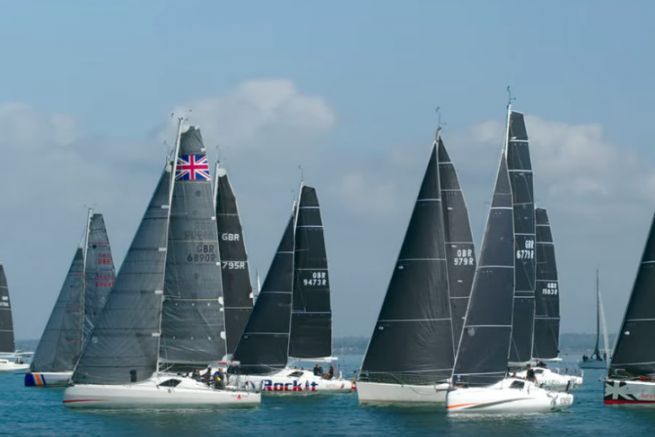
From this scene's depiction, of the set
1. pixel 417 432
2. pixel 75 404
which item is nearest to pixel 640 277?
pixel 417 432

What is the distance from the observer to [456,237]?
6241 cm

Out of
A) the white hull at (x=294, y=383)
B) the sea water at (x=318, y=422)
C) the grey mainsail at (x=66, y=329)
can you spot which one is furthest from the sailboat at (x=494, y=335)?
the grey mainsail at (x=66, y=329)

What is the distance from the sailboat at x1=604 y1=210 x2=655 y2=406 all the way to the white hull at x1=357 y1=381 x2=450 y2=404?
266 inches

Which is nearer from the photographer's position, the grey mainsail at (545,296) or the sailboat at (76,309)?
the grey mainsail at (545,296)

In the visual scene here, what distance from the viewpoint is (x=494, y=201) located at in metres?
55.5

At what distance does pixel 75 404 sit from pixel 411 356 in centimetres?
1288

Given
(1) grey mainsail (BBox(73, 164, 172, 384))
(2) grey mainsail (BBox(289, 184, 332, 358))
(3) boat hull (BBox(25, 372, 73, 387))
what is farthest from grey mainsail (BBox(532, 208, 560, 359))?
(1) grey mainsail (BBox(73, 164, 172, 384))

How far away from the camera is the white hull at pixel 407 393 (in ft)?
187

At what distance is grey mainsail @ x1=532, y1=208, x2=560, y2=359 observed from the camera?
259ft

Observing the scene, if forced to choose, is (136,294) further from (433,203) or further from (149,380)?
(433,203)

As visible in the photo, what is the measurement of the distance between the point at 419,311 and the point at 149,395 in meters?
10.7

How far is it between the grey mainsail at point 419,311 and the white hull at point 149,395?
6.33m

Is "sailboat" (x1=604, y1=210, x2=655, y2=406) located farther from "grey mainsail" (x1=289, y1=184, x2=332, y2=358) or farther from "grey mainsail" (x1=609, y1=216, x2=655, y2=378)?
"grey mainsail" (x1=289, y1=184, x2=332, y2=358)

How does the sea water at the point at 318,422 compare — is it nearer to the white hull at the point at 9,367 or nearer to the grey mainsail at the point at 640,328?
the grey mainsail at the point at 640,328
